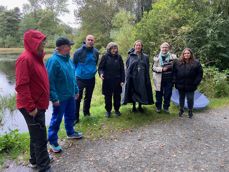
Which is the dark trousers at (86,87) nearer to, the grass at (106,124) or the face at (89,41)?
the grass at (106,124)

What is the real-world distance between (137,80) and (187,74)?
1107 mm

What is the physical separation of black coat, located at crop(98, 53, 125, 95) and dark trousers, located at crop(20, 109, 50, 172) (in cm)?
254

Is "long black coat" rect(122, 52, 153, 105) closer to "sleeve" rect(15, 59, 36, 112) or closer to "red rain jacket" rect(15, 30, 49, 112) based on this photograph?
"red rain jacket" rect(15, 30, 49, 112)

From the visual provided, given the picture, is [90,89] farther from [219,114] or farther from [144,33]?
[144,33]

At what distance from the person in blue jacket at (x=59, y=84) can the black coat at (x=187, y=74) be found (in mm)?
2636

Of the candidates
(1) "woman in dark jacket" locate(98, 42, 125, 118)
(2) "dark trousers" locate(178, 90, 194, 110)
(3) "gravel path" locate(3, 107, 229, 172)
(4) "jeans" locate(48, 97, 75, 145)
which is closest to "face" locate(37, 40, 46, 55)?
(4) "jeans" locate(48, 97, 75, 145)

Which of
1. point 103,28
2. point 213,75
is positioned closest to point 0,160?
point 213,75

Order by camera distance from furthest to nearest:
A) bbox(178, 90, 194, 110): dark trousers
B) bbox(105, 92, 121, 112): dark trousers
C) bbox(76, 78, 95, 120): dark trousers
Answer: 1. bbox(178, 90, 194, 110): dark trousers
2. bbox(105, 92, 121, 112): dark trousers
3. bbox(76, 78, 95, 120): dark trousers

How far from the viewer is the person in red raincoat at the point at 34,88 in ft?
12.0

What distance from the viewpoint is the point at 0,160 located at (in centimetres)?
480

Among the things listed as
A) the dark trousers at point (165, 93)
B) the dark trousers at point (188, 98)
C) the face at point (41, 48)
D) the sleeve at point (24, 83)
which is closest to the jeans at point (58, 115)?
the sleeve at point (24, 83)

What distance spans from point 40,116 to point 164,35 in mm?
8950

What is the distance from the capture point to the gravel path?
442 centimetres

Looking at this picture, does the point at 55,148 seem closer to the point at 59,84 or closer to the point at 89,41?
the point at 59,84
